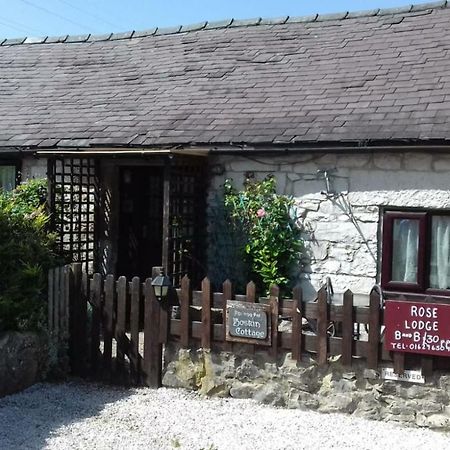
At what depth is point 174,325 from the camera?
21.1 ft

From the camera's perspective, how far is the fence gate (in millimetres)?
6531

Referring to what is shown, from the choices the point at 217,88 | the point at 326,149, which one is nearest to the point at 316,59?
the point at 217,88

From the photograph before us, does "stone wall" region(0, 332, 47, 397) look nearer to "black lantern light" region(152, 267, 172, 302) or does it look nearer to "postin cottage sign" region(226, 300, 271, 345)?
"black lantern light" region(152, 267, 172, 302)

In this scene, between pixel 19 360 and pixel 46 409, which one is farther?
pixel 19 360

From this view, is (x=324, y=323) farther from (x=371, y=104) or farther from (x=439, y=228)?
(x=371, y=104)

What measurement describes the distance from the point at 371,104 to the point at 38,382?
5315 mm

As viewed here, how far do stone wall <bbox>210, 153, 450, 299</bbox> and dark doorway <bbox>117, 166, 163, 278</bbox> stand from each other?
7.96 ft

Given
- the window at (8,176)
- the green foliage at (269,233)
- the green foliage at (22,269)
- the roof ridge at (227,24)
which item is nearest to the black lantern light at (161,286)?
the green foliage at (22,269)

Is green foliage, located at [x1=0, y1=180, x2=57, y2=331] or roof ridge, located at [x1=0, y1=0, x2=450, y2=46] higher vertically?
roof ridge, located at [x1=0, y1=0, x2=450, y2=46]

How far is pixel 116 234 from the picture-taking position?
989 cm

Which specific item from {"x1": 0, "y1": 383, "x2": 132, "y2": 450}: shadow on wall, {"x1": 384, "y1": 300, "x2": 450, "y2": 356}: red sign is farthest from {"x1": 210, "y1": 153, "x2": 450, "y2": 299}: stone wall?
{"x1": 0, "y1": 383, "x2": 132, "y2": 450}: shadow on wall

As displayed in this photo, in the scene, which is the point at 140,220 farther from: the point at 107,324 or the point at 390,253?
the point at 390,253

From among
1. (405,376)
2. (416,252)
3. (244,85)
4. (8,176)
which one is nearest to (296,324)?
(405,376)

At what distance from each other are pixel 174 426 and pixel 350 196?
375 centimetres
